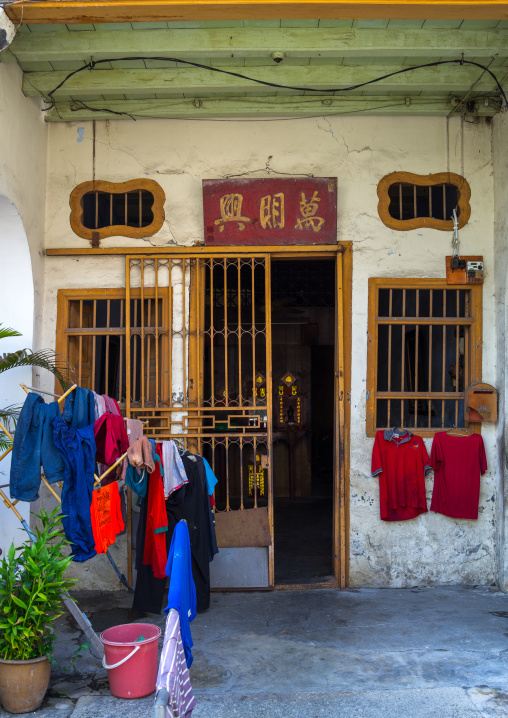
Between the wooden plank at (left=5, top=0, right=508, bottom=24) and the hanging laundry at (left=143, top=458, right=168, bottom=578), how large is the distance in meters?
2.80

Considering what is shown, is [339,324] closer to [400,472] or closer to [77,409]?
[400,472]

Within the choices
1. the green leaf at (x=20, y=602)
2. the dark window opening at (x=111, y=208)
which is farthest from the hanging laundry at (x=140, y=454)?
the dark window opening at (x=111, y=208)

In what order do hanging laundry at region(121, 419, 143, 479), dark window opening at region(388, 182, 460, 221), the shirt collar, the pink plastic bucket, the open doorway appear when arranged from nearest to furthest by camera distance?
the pink plastic bucket
hanging laundry at region(121, 419, 143, 479)
the shirt collar
dark window opening at region(388, 182, 460, 221)
the open doorway

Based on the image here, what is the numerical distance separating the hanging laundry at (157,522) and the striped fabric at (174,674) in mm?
1864

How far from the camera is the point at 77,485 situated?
12.5 feet

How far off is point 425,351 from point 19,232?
3.45m

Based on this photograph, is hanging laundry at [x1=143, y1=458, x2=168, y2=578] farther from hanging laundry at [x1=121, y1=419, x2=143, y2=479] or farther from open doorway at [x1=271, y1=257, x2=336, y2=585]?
open doorway at [x1=271, y1=257, x2=336, y2=585]

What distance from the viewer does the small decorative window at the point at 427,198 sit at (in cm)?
551

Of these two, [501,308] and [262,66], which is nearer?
[262,66]

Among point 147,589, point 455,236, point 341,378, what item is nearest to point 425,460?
point 341,378

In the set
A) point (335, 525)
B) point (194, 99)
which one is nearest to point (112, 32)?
point (194, 99)

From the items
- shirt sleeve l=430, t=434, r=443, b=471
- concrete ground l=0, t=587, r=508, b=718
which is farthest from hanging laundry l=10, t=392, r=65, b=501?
shirt sleeve l=430, t=434, r=443, b=471

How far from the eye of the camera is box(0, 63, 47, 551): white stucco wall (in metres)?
4.82

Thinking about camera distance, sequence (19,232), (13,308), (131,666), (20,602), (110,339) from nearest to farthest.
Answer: (20,602) < (131,666) < (19,232) < (13,308) < (110,339)
